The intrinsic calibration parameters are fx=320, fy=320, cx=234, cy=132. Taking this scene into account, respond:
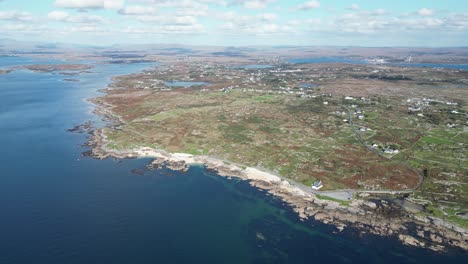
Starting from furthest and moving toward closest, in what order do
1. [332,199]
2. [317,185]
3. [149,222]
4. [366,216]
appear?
1. [317,185]
2. [332,199]
3. [366,216]
4. [149,222]

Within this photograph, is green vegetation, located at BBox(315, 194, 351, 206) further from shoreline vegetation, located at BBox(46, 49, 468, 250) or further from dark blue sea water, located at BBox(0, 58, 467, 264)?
dark blue sea water, located at BBox(0, 58, 467, 264)

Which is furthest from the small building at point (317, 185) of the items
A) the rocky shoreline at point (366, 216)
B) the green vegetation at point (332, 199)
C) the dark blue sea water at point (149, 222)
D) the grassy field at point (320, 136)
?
the dark blue sea water at point (149, 222)

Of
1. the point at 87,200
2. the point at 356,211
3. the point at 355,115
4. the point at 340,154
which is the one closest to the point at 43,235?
the point at 87,200

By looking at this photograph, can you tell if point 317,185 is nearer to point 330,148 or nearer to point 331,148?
point 330,148

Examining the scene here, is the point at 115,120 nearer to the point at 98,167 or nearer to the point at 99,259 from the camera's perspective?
the point at 98,167

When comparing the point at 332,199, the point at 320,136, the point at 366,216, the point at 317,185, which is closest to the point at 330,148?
the point at 320,136

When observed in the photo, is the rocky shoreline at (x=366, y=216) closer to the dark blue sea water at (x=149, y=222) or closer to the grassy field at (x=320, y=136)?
the dark blue sea water at (x=149, y=222)

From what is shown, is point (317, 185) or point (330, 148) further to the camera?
point (330, 148)
